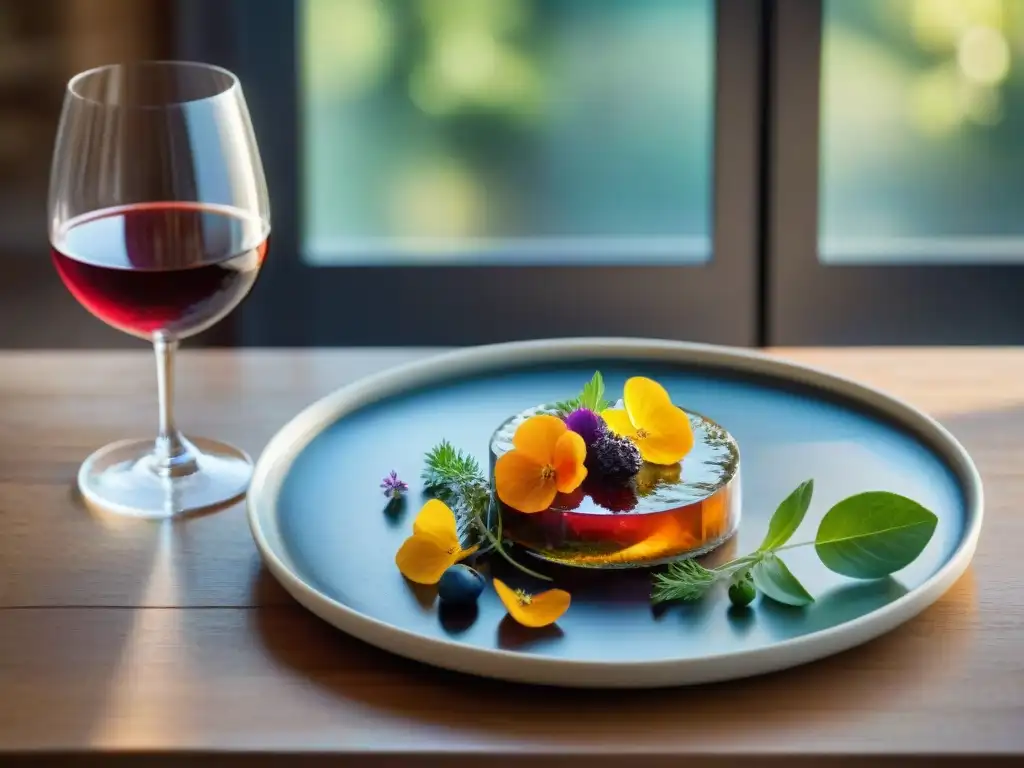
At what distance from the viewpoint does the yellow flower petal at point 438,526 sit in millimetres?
890

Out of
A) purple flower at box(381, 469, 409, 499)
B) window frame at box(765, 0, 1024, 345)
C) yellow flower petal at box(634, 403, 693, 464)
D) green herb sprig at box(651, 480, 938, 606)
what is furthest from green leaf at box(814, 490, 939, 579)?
window frame at box(765, 0, 1024, 345)

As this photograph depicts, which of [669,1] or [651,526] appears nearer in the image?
[651,526]

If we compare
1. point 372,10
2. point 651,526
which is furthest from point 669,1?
point 651,526

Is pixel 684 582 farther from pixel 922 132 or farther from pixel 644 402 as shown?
pixel 922 132

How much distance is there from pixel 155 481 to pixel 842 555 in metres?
0.48

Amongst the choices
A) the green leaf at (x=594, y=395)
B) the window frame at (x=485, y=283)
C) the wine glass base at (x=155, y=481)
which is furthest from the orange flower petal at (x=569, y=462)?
the window frame at (x=485, y=283)

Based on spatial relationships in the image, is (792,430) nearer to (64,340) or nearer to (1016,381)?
(1016,381)

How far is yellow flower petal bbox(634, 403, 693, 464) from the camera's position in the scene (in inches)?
37.8

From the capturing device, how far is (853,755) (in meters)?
0.74

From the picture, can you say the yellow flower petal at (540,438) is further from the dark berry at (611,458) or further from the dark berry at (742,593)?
the dark berry at (742,593)

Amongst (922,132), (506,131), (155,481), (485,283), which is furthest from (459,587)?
(922,132)

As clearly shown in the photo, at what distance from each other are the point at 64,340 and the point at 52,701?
131cm

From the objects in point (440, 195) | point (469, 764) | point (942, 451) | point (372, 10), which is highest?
point (372, 10)

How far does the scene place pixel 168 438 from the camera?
108cm
